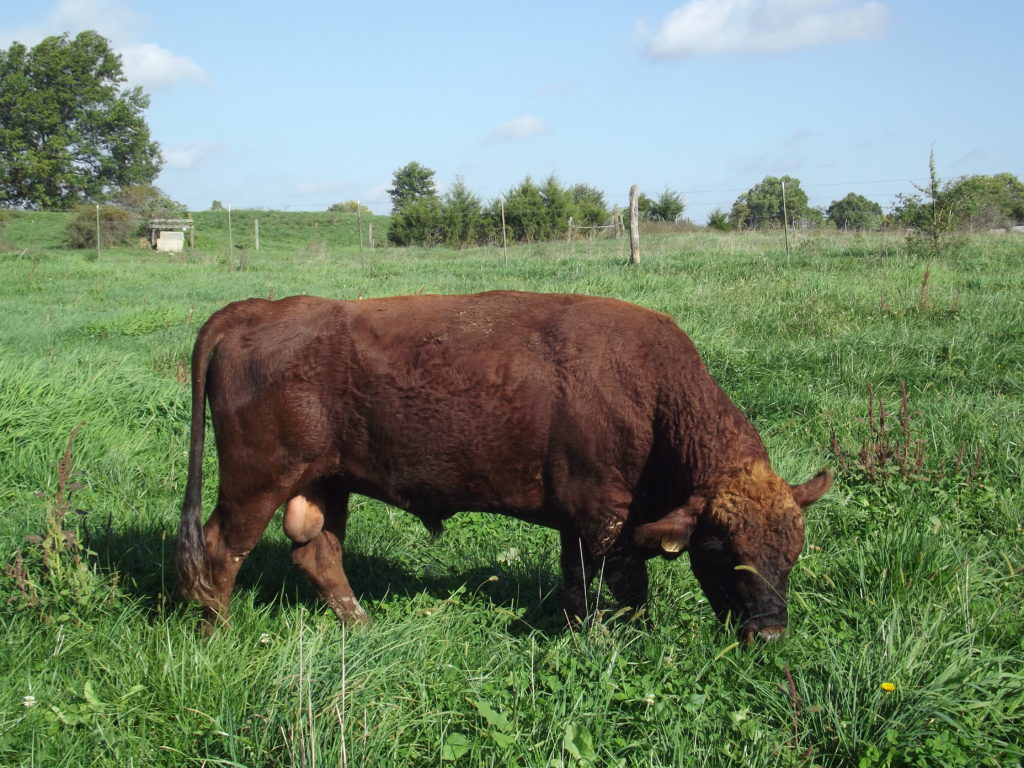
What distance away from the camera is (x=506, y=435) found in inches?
146

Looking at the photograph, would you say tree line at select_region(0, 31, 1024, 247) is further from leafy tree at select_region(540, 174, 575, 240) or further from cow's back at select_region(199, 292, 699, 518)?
cow's back at select_region(199, 292, 699, 518)

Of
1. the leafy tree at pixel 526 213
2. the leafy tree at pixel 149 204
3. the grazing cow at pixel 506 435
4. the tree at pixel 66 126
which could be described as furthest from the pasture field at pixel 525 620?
the tree at pixel 66 126

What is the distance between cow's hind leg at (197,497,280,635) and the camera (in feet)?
12.8

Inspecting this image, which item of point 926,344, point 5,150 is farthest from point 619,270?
point 5,150

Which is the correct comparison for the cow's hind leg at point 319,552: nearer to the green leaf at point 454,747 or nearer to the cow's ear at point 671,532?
the green leaf at point 454,747

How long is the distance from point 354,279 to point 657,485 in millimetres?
14838

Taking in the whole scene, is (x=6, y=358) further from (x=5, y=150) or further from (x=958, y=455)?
(x=5, y=150)

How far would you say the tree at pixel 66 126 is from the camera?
185 ft

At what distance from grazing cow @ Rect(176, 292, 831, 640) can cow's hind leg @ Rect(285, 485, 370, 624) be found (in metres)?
0.15

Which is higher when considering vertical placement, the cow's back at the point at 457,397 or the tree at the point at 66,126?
the tree at the point at 66,126

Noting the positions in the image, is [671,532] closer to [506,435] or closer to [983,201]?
[506,435]

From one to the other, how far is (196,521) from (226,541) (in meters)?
0.18

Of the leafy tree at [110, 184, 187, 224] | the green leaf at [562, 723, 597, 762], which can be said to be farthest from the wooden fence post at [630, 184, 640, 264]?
the leafy tree at [110, 184, 187, 224]

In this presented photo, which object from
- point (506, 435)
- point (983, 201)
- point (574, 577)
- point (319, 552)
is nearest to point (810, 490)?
point (574, 577)
